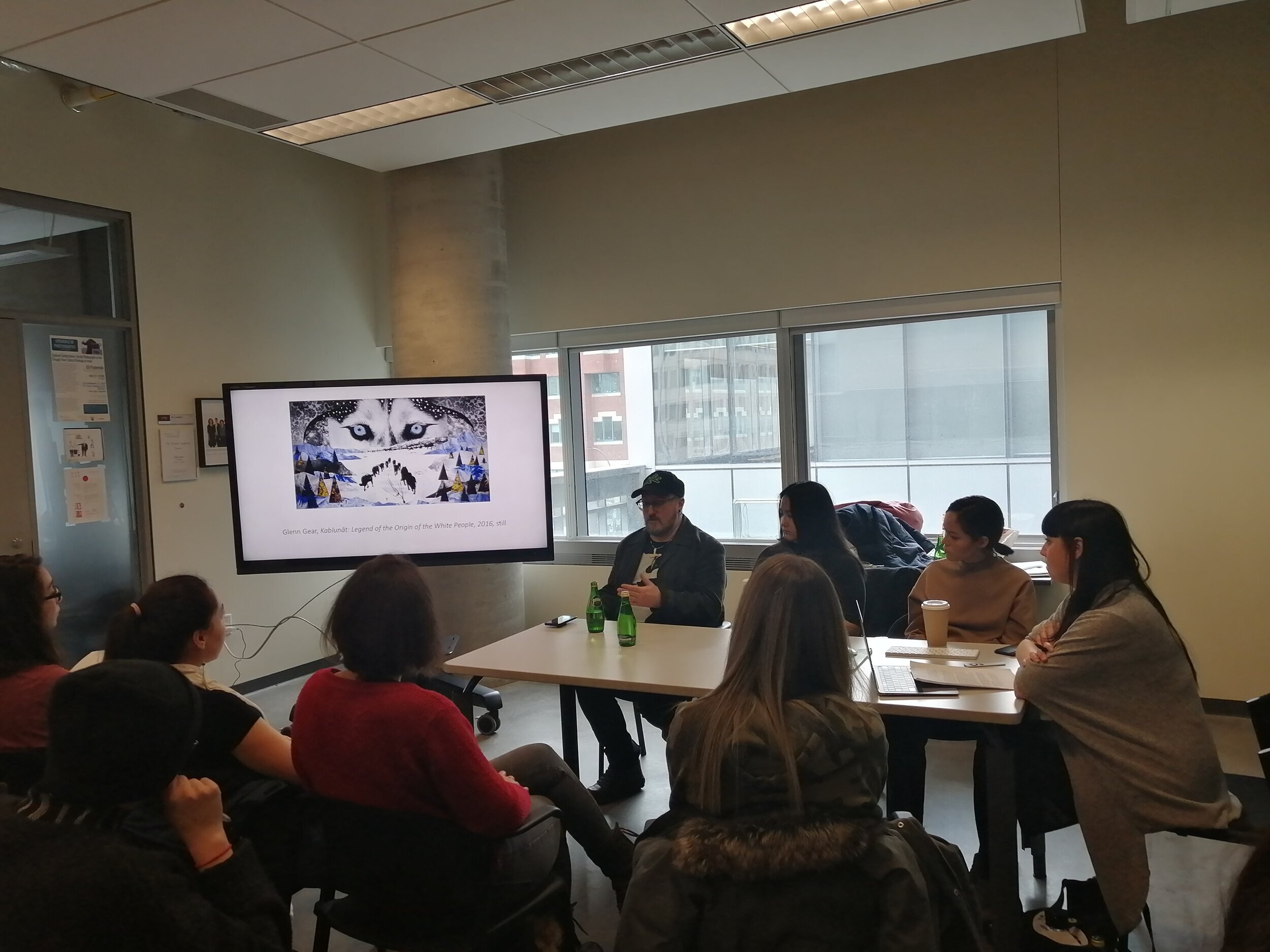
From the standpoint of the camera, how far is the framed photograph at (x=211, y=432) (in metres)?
5.06

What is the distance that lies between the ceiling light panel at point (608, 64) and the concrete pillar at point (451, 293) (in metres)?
1.44

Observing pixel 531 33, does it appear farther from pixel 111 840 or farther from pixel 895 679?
pixel 111 840

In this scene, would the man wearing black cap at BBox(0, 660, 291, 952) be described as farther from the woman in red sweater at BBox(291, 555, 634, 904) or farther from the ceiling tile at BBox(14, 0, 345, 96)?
the ceiling tile at BBox(14, 0, 345, 96)

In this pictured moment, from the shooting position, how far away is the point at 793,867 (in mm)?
1500

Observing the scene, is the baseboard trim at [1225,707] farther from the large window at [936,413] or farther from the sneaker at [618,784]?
the sneaker at [618,784]

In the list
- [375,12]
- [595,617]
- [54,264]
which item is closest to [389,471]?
[595,617]

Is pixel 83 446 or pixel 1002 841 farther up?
pixel 83 446

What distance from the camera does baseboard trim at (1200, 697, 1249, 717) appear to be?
4289 mm

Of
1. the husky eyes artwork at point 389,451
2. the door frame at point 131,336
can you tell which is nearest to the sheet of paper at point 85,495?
the door frame at point 131,336

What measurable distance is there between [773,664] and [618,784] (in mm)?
2167

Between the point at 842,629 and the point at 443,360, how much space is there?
3941mm

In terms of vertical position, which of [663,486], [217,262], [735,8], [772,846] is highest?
[735,8]

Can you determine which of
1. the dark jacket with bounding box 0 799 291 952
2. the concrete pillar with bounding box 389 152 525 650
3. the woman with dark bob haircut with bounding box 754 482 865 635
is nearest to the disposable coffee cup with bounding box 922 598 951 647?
the woman with dark bob haircut with bounding box 754 482 865 635

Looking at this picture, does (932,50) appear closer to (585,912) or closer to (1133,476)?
(1133,476)
